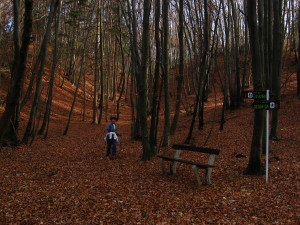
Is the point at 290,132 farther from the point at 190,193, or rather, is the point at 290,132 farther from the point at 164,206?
the point at 164,206

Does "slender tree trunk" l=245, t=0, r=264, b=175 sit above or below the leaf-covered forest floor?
above

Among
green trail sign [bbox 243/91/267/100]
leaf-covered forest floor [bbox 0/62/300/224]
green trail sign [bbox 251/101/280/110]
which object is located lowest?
leaf-covered forest floor [bbox 0/62/300/224]

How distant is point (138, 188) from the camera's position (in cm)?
673

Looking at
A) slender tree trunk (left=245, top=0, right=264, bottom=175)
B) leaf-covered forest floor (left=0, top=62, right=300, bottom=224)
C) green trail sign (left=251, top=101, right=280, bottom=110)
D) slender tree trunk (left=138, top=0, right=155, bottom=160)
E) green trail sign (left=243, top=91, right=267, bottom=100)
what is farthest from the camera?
slender tree trunk (left=138, top=0, right=155, bottom=160)

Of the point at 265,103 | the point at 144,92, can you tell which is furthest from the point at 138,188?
the point at 144,92

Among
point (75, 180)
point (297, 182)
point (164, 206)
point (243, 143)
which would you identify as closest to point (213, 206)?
point (164, 206)

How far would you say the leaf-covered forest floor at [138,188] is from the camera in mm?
4945

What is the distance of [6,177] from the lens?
8031mm

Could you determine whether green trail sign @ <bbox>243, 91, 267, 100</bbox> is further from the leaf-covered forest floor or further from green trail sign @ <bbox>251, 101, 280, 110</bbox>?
the leaf-covered forest floor

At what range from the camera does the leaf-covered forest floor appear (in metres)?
4.95

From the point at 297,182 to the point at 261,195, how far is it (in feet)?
4.09

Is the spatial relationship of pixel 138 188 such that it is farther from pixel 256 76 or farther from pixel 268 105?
pixel 256 76

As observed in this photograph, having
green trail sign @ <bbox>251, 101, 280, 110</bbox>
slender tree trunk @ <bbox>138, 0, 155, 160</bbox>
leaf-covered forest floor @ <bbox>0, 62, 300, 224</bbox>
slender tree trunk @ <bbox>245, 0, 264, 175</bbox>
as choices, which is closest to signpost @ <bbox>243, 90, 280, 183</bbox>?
green trail sign @ <bbox>251, 101, 280, 110</bbox>

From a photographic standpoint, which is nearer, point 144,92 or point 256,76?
point 256,76
